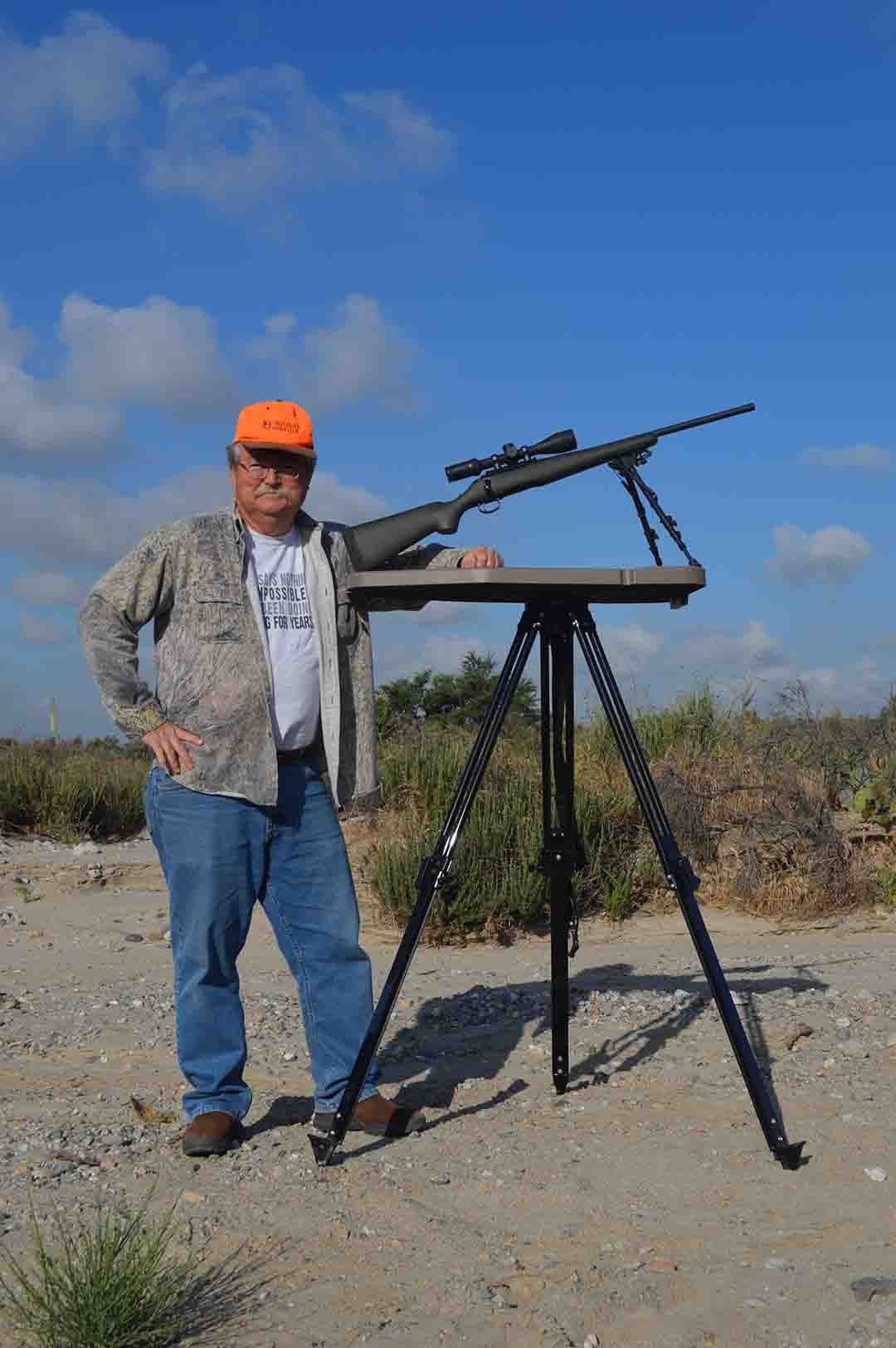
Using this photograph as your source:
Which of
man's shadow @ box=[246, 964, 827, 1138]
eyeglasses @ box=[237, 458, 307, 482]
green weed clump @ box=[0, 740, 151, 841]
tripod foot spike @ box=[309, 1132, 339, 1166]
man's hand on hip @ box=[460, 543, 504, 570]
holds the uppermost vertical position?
eyeglasses @ box=[237, 458, 307, 482]

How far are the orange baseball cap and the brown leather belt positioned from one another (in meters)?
0.95

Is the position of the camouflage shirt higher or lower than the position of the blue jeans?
higher

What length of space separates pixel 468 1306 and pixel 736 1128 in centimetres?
143

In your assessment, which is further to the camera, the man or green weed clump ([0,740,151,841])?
green weed clump ([0,740,151,841])

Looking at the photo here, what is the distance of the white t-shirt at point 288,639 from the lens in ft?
13.8

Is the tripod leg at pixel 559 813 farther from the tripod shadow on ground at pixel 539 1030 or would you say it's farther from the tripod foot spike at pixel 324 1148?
the tripod foot spike at pixel 324 1148

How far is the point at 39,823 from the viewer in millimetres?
12234

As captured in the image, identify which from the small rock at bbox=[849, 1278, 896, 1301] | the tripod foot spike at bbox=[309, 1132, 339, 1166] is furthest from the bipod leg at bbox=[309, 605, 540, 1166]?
the small rock at bbox=[849, 1278, 896, 1301]

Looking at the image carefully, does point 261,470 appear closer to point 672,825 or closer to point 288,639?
point 288,639

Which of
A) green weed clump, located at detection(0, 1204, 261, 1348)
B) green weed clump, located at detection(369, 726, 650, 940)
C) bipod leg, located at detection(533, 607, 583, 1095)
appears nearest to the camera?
green weed clump, located at detection(0, 1204, 261, 1348)

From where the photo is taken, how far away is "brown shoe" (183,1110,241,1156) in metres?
4.09

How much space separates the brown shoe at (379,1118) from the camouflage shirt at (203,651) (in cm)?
108

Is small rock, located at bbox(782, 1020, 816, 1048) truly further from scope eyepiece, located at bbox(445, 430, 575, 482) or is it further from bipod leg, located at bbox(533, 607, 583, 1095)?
scope eyepiece, located at bbox(445, 430, 575, 482)

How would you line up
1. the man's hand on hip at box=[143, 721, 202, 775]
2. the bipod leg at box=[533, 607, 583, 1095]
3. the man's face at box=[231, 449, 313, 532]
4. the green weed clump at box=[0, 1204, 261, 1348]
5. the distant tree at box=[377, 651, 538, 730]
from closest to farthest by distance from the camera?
the green weed clump at box=[0, 1204, 261, 1348] < the man's hand on hip at box=[143, 721, 202, 775] < the man's face at box=[231, 449, 313, 532] < the bipod leg at box=[533, 607, 583, 1095] < the distant tree at box=[377, 651, 538, 730]
